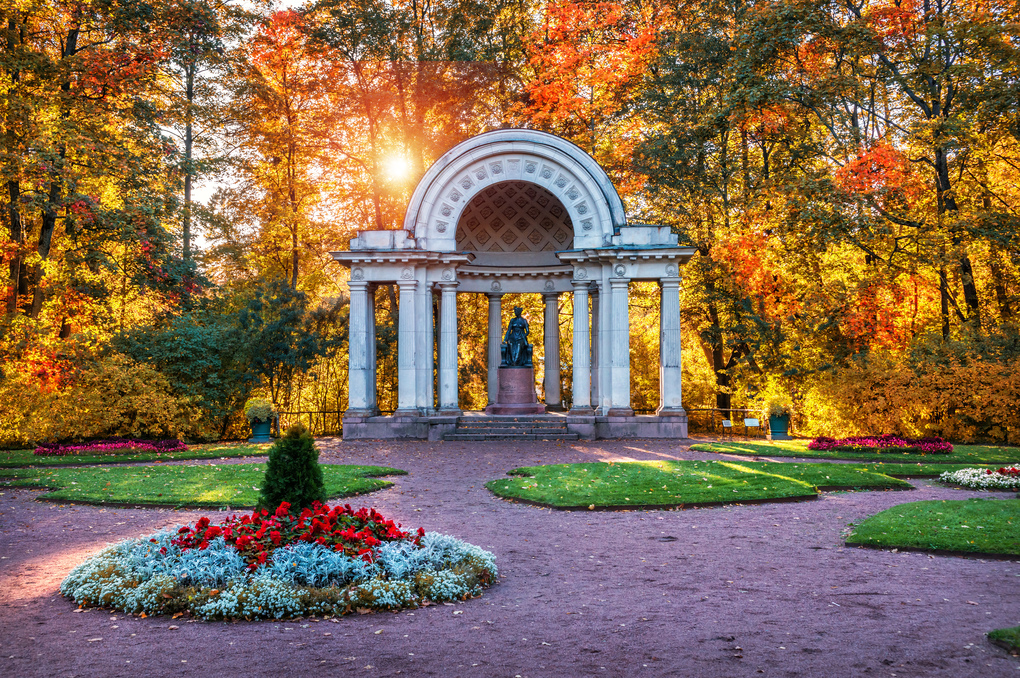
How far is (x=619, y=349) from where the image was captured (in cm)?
2345

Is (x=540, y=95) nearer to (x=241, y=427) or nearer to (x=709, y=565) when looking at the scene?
(x=241, y=427)

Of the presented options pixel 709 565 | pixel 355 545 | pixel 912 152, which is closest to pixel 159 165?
pixel 355 545

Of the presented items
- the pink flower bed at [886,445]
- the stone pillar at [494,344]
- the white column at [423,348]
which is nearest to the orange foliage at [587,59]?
the stone pillar at [494,344]

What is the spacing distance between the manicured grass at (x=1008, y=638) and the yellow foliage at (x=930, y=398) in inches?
646

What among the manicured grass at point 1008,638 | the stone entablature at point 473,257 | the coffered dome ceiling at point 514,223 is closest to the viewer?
the manicured grass at point 1008,638

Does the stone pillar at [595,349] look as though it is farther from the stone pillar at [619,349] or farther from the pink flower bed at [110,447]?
the pink flower bed at [110,447]

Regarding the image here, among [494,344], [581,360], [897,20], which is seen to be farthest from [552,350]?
[897,20]

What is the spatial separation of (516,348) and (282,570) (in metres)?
19.0

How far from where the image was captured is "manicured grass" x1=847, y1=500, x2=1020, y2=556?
8.55m

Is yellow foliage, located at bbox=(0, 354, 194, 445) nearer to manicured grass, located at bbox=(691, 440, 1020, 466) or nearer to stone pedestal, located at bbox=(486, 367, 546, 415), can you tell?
stone pedestal, located at bbox=(486, 367, 546, 415)

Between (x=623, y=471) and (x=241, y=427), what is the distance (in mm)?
18054

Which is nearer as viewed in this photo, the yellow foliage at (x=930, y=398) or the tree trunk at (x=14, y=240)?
the yellow foliage at (x=930, y=398)

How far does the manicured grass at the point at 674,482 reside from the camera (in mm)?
11742

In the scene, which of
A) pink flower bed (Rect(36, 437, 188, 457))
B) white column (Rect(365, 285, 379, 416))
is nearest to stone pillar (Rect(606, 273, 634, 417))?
white column (Rect(365, 285, 379, 416))
